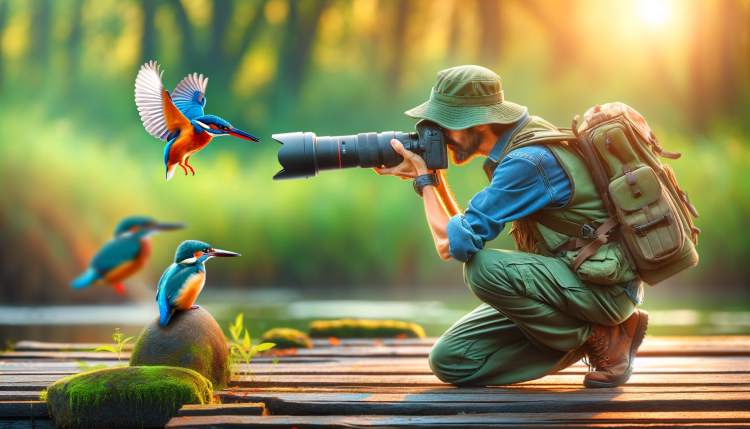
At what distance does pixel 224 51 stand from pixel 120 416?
19.4 feet

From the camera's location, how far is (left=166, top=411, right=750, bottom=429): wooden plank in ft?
3.96

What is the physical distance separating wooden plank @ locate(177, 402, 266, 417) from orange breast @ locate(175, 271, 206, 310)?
34 centimetres

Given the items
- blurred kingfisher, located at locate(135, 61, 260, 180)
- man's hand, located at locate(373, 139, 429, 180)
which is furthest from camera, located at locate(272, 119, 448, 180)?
blurred kingfisher, located at locate(135, 61, 260, 180)

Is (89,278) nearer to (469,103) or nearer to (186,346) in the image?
(186,346)

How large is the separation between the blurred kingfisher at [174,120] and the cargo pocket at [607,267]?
76cm

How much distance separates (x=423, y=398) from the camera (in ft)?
4.64

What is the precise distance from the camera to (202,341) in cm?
156

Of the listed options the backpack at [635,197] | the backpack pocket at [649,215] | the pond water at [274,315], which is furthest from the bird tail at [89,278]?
the pond water at [274,315]

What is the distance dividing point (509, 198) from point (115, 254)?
0.99 meters

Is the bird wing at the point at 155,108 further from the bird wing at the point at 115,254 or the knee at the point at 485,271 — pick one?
the knee at the point at 485,271

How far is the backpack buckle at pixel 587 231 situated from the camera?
150 centimetres

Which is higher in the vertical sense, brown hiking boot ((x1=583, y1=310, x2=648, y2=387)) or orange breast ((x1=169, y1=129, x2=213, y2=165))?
orange breast ((x1=169, y1=129, x2=213, y2=165))

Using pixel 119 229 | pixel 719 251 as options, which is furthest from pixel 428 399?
pixel 719 251

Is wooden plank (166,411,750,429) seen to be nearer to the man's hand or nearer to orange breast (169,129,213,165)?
orange breast (169,129,213,165)
